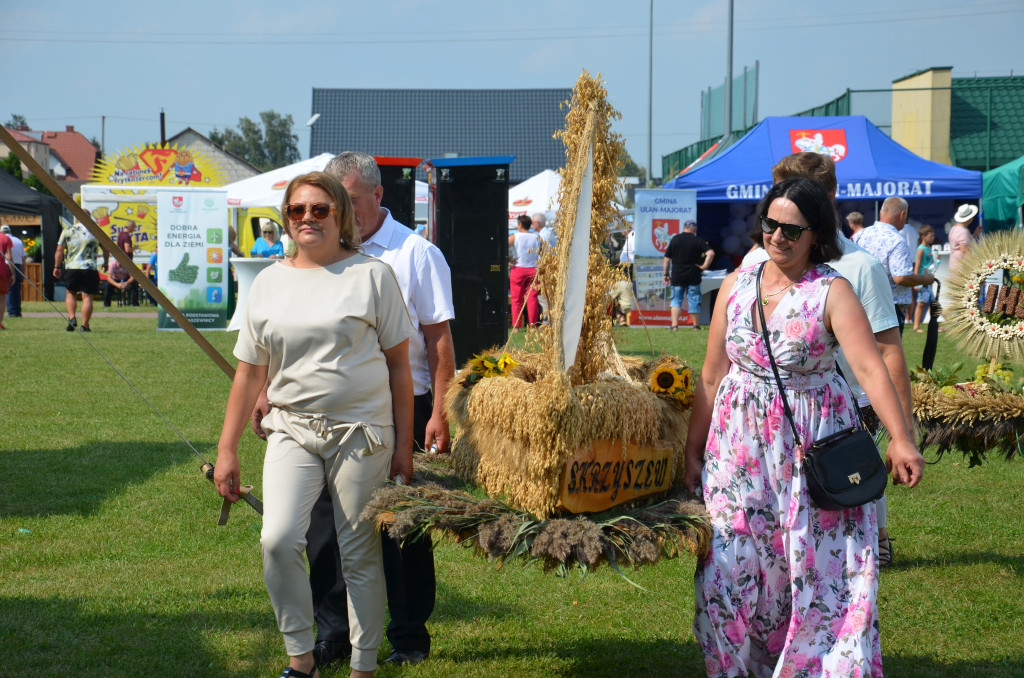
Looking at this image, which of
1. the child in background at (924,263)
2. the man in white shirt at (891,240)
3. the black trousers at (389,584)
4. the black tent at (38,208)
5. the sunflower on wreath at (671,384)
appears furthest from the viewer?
the black tent at (38,208)

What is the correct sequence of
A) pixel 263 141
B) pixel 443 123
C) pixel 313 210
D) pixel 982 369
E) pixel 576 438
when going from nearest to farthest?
pixel 576 438 → pixel 313 210 → pixel 982 369 → pixel 443 123 → pixel 263 141

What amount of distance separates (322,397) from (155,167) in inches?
1332

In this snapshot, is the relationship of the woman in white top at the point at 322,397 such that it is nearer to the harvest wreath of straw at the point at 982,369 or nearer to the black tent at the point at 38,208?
the harvest wreath of straw at the point at 982,369

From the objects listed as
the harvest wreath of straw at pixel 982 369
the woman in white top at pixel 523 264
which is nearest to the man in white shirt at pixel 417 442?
the harvest wreath of straw at pixel 982 369

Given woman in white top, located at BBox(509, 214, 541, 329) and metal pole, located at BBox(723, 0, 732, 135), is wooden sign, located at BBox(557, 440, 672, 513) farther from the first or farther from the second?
metal pole, located at BBox(723, 0, 732, 135)

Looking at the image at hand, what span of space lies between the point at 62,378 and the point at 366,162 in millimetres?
9144

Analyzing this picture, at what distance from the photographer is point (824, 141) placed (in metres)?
18.8

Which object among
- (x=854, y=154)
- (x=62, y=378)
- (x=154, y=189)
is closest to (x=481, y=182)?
(x=62, y=378)

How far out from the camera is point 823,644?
121 inches

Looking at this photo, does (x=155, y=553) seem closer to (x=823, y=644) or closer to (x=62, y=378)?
(x=823, y=644)

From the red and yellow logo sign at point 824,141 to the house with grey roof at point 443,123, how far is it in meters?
38.3

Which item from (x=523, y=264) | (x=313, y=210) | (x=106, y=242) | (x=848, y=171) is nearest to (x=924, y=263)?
(x=848, y=171)

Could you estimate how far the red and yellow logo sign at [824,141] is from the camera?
18.8m

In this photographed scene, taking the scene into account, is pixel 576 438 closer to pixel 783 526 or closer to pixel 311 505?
pixel 783 526
